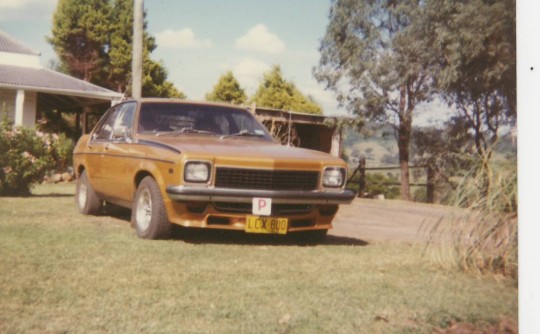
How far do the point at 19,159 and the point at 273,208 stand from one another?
5.50m

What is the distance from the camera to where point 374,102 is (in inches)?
682

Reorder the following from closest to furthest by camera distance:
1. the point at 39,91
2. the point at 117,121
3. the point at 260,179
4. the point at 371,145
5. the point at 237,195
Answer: the point at 237,195
the point at 260,179
the point at 117,121
the point at 39,91
the point at 371,145

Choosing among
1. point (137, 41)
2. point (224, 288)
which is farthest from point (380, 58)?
point (224, 288)

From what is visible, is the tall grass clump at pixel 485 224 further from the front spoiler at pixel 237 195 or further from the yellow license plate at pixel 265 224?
the yellow license plate at pixel 265 224

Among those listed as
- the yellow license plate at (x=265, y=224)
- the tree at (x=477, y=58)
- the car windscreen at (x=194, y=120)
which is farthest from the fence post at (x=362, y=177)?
the yellow license plate at (x=265, y=224)

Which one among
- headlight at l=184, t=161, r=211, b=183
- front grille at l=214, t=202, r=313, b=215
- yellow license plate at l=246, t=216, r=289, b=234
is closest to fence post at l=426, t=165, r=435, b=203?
front grille at l=214, t=202, r=313, b=215

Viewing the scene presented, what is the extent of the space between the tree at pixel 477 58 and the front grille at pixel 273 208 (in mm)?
2893

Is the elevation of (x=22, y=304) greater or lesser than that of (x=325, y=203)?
lesser

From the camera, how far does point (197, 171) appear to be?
4.76m

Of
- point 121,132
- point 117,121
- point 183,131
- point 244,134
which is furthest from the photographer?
point 117,121

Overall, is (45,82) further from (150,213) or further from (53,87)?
(150,213)
